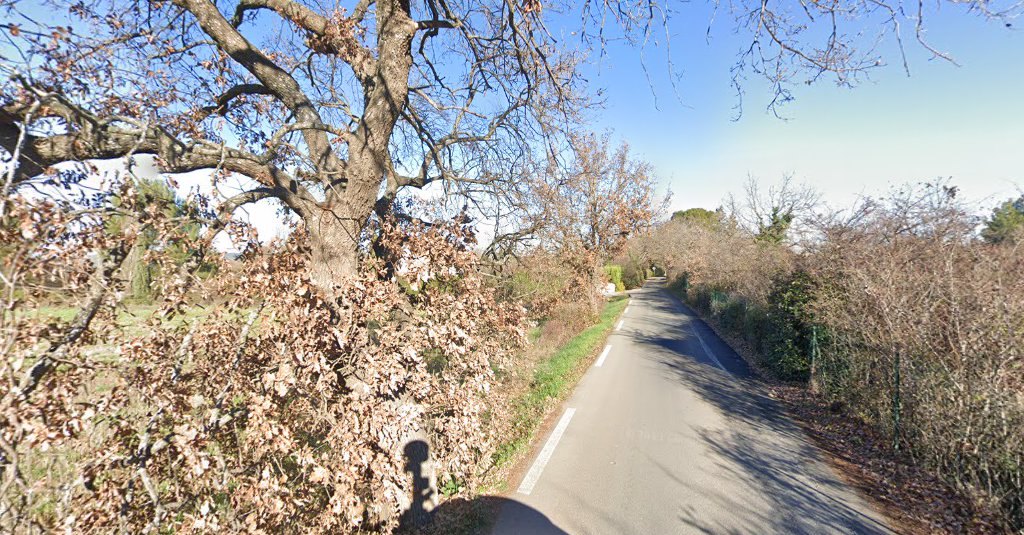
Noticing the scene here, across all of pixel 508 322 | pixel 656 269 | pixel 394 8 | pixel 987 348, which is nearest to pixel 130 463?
pixel 508 322

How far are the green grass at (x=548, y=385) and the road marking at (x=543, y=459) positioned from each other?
353mm

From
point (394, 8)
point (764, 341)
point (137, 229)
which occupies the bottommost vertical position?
point (764, 341)

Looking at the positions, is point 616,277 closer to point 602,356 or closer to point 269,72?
point 602,356

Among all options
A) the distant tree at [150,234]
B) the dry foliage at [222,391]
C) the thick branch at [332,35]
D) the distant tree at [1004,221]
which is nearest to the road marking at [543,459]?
the dry foliage at [222,391]

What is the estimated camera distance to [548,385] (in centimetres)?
956

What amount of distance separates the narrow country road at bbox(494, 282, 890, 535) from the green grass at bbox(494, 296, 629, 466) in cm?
38

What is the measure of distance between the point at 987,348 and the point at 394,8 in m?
7.77

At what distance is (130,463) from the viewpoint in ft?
7.90

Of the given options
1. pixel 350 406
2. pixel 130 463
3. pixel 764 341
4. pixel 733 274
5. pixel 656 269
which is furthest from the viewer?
pixel 656 269

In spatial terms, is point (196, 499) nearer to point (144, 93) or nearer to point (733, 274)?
point (144, 93)

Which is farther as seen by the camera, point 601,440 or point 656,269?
point 656,269

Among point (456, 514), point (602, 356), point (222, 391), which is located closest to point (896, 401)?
point (456, 514)

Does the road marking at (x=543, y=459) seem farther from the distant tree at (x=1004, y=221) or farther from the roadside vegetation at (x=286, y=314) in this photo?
the distant tree at (x=1004, y=221)

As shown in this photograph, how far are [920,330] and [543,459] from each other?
18.5 feet
